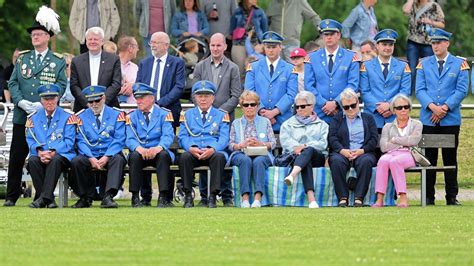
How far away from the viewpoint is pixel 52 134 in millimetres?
18906

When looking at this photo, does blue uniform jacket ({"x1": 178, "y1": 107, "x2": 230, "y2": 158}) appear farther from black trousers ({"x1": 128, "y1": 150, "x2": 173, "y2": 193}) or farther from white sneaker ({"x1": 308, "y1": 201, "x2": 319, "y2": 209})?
white sneaker ({"x1": 308, "y1": 201, "x2": 319, "y2": 209})

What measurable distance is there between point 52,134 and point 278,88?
9.89 feet

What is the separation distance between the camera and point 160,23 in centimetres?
2411

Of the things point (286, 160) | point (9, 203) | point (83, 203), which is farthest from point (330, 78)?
point (9, 203)

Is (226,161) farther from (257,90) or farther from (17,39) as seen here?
(17,39)

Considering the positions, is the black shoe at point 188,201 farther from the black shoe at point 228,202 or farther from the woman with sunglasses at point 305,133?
the woman with sunglasses at point 305,133

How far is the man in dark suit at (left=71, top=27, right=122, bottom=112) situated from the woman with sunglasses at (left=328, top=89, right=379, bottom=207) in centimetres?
290

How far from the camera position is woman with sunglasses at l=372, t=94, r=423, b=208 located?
1869cm

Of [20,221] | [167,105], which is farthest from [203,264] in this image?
[167,105]

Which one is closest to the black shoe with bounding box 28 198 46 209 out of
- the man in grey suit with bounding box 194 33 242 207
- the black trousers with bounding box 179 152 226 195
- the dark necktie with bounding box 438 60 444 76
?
the black trousers with bounding box 179 152 226 195

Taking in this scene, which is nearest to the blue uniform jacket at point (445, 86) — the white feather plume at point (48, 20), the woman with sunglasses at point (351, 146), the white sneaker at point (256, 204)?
the woman with sunglasses at point (351, 146)

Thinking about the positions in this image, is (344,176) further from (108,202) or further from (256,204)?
(108,202)

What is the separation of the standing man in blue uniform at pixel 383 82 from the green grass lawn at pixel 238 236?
6.74ft

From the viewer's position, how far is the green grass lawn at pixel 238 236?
1209 centimetres
